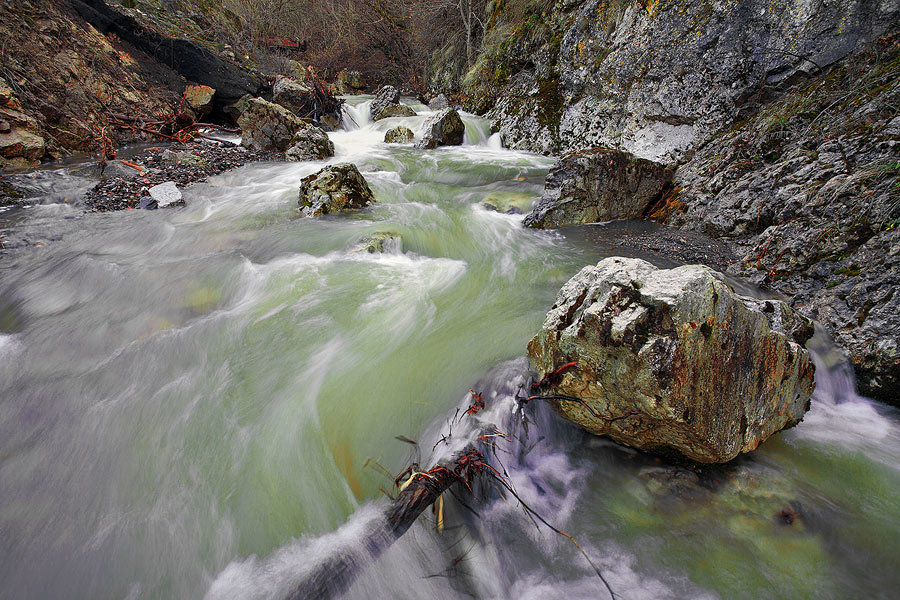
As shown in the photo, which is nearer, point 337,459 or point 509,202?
point 337,459

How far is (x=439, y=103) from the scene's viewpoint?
1588 cm

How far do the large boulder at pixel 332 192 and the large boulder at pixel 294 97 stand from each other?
25.0ft

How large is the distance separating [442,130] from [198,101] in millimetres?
8116

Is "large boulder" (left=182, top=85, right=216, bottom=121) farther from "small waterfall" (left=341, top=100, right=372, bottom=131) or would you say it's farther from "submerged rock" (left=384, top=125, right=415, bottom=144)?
"submerged rock" (left=384, top=125, right=415, bottom=144)

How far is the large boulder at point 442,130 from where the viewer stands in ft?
33.8

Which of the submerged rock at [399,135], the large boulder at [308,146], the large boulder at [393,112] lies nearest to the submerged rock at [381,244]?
the large boulder at [308,146]

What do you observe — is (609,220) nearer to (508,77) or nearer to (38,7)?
(508,77)

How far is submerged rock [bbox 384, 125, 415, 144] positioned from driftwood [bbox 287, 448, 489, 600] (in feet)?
37.0

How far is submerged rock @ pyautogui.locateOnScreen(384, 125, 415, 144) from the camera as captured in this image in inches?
456

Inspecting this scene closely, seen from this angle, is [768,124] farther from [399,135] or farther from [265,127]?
[265,127]

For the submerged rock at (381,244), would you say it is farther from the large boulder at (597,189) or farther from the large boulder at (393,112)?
the large boulder at (393,112)

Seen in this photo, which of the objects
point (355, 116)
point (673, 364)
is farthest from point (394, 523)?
point (355, 116)

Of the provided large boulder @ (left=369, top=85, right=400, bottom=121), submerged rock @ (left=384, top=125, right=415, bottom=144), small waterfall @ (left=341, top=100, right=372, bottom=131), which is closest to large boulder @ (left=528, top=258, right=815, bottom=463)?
submerged rock @ (left=384, top=125, right=415, bottom=144)

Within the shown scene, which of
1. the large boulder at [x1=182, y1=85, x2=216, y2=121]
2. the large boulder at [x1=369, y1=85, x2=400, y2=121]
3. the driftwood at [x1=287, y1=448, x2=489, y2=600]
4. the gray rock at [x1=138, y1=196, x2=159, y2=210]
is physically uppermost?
the large boulder at [x1=369, y1=85, x2=400, y2=121]
